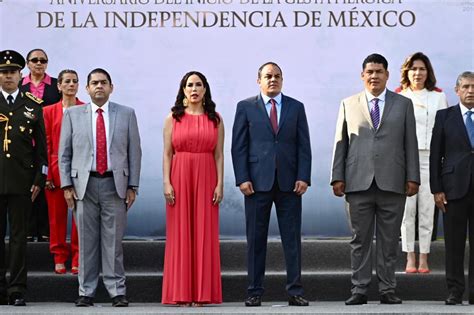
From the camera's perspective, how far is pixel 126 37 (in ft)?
35.4

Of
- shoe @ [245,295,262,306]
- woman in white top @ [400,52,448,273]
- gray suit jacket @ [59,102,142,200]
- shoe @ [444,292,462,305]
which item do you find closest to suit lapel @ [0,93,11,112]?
gray suit jacket @ [59,102,142,200]

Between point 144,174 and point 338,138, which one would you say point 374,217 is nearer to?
Answer: point 338,138

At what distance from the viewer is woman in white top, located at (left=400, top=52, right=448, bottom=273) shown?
31.5 ft

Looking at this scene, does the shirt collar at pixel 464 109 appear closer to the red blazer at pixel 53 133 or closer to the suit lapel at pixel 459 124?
the suit lapel at pixel 459 124

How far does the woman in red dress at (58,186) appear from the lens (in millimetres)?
9617

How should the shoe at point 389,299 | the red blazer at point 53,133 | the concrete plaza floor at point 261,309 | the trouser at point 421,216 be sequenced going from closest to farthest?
the concrete plaza floor at point 261,309 → the shoe at point 389,299 → the trouser at point 421,216 → the red blazer at point 53,133

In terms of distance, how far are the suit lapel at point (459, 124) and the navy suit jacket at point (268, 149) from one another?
100 centimetres

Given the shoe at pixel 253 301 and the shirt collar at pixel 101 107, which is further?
the shirt collar at pixel 101 107

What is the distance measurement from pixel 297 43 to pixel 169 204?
7.83ft

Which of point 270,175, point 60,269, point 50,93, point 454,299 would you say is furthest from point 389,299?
point 50,93

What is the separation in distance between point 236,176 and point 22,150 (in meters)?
1.48

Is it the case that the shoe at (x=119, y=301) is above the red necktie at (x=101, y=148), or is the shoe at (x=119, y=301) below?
below

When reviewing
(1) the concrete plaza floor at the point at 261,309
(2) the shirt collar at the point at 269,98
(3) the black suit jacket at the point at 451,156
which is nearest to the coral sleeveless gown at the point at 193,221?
(1) the concrete plaza floor at the point at 261,309

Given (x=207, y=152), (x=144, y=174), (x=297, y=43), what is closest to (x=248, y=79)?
(x=297, y=43)
